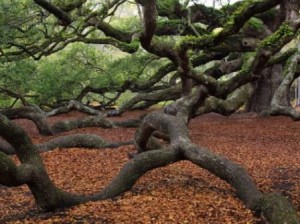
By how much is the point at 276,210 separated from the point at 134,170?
1.99m

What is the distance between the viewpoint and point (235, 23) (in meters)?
7.87

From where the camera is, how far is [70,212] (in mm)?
5469

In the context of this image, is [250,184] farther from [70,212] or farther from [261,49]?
[261,49]

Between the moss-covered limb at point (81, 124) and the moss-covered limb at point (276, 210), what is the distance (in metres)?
8.57

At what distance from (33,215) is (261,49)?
5.57 metres

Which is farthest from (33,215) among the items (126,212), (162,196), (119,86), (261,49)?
(119,86)

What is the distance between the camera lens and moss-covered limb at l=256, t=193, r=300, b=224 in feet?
15.7

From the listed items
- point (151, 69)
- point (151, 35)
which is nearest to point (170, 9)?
point (151, 69)

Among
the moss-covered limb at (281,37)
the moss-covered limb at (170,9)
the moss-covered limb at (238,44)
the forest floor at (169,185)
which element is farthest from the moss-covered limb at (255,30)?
the moss-covered limb at (281,37)

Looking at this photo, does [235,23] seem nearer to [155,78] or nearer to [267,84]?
[267,84]

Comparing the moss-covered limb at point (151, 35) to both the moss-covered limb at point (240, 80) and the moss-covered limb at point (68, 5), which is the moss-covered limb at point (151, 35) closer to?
the moss-covered limb at point (240, 80)

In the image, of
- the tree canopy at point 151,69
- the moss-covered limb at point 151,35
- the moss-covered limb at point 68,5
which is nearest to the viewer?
the moss-covered limb at point 151,35

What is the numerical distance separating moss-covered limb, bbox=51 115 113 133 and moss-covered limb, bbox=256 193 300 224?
857 centimetres

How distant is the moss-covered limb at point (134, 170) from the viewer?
6.11 metres
